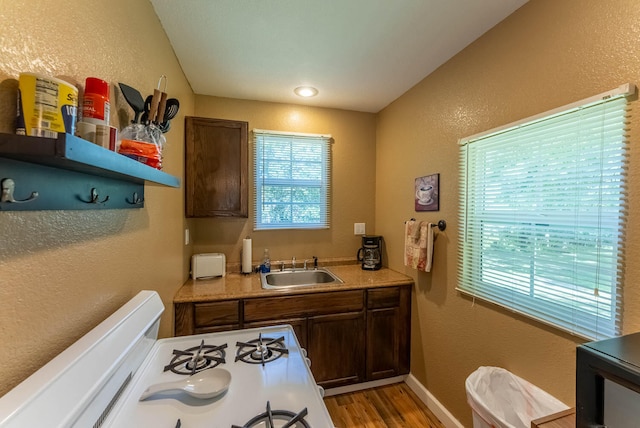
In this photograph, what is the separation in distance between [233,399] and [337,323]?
53.3 inches

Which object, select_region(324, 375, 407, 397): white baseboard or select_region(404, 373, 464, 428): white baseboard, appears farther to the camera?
select_region(324, 375, 407, 397): white baseboard

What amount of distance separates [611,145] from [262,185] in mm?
2336

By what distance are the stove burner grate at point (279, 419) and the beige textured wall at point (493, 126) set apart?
1226 millimetres

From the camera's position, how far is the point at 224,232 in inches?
101

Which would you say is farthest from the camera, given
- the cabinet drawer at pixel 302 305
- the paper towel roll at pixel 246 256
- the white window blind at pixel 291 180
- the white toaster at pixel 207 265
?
the white window blind at pixel 291 180

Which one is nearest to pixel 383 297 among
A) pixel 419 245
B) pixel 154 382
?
pixel 419 245

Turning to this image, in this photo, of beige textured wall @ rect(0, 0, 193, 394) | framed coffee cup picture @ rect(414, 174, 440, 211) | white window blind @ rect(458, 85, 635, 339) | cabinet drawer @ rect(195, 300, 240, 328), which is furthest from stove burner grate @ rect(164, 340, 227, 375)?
framed coffee cup picture @ rect(414, 174, 440, 211)

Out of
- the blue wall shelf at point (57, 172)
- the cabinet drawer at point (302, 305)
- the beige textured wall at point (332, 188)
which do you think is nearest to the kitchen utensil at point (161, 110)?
the blue wall shelf at point (57, 172)

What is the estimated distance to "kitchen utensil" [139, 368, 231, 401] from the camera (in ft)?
2.88

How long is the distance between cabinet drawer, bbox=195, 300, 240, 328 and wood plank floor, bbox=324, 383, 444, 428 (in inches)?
40.3

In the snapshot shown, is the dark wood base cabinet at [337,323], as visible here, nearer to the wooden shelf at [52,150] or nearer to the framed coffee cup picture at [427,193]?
the framed coffee cup picture at [427,193]

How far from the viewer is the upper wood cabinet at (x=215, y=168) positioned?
2.18 metres

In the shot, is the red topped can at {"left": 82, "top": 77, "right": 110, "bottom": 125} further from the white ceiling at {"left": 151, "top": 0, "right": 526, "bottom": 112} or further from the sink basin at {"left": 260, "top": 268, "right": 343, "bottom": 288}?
the sink basin at {"left": 260, "top": 268, "right": 343, "bottom": 288}

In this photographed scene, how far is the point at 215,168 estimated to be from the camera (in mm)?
2230
